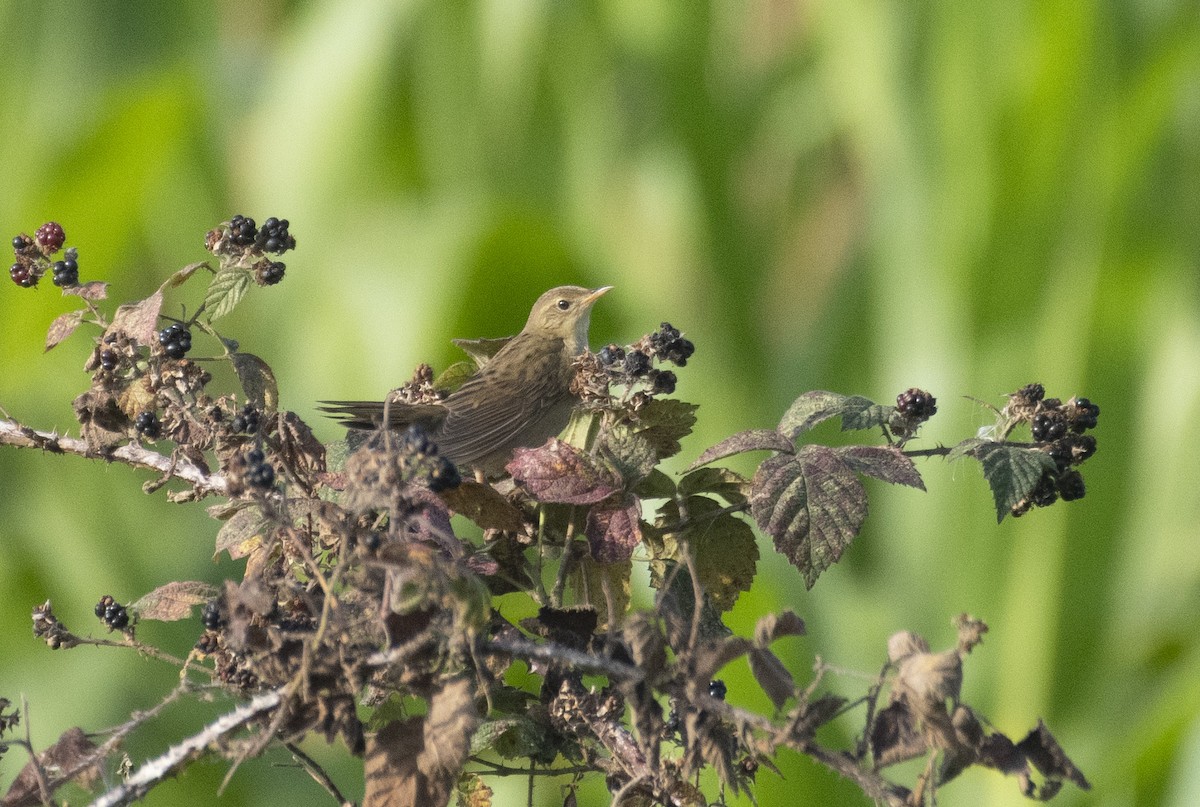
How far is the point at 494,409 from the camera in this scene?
1.43 metres

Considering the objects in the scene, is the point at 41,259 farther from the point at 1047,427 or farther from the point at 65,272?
the point at 1047,427

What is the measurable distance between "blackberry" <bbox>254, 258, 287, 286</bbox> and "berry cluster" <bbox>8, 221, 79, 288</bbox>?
0.14 meters

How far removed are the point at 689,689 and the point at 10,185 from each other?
133 inches

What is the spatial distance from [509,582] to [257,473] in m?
0.22

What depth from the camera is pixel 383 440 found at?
76 cm

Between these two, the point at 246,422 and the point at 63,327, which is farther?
the point at 63,327

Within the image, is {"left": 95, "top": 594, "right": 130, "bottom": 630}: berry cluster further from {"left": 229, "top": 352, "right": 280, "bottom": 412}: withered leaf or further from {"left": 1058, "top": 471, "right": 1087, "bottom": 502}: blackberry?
{"left": 1058, "top": 471, "right": 1087, "bottom": 502}: blackberry

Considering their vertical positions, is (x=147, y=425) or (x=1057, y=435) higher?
(x=147, y=425)

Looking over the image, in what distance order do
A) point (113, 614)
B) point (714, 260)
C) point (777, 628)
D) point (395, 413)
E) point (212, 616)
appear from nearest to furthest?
point (777, 628), point (212, 616), point (113, 614), point (395, 413), point (714, 260)

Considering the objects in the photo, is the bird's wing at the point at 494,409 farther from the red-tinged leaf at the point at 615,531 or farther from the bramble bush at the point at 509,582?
the red-tinged leaf at the point at 615,531

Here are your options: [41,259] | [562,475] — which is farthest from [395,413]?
[562,475]

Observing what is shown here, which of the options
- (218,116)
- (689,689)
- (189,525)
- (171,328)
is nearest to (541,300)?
(171,328)

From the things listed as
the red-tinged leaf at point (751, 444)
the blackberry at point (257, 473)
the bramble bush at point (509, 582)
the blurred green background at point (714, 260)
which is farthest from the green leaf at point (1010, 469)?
the blurred green background at point (714, 260)

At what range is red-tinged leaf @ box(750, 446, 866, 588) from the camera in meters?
0.83
